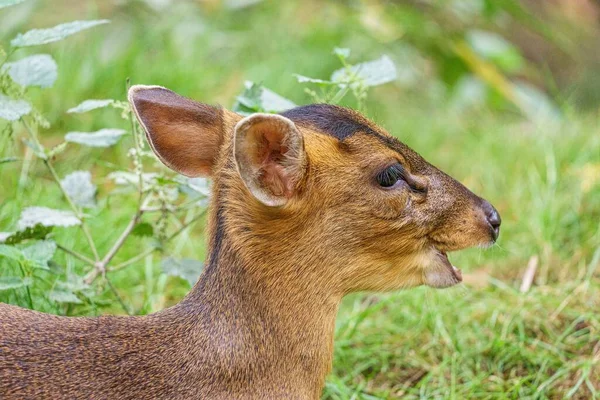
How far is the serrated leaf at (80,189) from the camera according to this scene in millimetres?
3537

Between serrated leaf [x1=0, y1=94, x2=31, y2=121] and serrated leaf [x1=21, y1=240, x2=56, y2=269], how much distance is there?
1.38 feet

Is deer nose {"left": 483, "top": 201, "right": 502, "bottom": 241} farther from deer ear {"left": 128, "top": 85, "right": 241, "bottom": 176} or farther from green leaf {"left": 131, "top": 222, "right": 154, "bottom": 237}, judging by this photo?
green leaf {"left": 131, "top": 222, "right": 154, "bottom": 237}

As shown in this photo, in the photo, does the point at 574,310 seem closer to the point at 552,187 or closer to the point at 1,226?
the point at 552,187

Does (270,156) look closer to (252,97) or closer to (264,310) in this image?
(264,310)

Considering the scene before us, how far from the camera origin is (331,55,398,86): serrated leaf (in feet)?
11.4

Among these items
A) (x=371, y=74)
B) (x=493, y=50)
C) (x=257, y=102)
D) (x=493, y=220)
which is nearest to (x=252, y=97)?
(x=257, y=102)

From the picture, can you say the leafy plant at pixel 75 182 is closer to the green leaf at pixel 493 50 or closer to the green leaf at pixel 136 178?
the green leaf at pixel 136 178

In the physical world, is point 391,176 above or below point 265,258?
above

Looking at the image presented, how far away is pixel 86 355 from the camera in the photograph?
2570 mm

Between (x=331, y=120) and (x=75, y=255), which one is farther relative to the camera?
(x=75, y=255)

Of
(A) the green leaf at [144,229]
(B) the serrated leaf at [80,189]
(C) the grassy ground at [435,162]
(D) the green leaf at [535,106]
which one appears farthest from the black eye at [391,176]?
(D) the green leaf at [535,106]

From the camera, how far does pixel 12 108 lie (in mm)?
3162

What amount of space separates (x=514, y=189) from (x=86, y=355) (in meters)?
3.54

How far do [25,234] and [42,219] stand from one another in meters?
0.08
